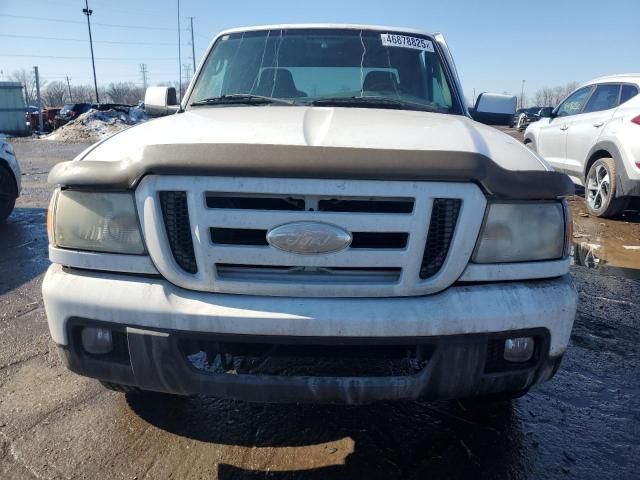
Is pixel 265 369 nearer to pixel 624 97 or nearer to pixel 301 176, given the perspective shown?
pixel 301 176

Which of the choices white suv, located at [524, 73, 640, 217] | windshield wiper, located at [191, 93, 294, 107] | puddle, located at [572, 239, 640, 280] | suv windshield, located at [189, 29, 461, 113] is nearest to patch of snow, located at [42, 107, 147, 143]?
white suv, located at [524, 73, 640, 217]

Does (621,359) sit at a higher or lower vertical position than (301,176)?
lower

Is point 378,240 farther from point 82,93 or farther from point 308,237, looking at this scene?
point 82,93

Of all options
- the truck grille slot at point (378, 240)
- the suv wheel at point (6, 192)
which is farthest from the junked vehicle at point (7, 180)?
the truck grille slot at point (378, 240)

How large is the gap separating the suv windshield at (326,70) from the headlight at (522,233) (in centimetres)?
122

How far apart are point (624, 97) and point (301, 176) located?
6.55 metres

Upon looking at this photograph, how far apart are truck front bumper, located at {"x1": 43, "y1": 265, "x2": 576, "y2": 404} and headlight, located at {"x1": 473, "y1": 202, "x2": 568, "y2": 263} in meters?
0.12

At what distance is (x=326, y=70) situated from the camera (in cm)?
321

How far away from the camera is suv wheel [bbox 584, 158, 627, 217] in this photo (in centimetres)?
639

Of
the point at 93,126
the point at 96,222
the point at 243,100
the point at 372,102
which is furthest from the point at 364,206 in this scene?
the point at 93,126

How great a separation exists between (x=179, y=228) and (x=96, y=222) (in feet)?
1.14

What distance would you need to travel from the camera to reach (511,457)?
2133 mm

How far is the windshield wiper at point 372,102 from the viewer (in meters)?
2.83

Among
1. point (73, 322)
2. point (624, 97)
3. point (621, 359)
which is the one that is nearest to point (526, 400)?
point (621, 359)
